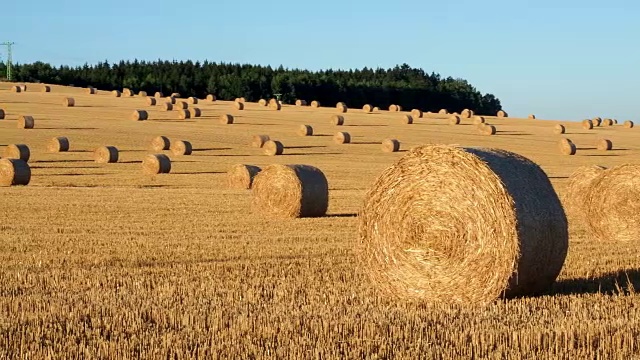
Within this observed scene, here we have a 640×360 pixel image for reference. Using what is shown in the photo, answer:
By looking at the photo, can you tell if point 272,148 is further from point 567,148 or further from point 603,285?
point 603,285

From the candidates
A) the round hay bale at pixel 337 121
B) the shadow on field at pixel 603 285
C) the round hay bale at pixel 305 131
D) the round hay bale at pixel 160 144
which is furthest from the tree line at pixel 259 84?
the shadow on field at pixel 603 285

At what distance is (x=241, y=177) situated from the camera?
28312 mm

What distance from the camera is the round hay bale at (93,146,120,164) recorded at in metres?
35.1

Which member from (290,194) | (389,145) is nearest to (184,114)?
(389,145)

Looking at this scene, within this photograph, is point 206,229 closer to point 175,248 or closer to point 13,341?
point 175,248

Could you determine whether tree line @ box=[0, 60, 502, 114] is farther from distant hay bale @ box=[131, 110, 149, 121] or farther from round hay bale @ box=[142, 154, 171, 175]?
round hay bale @ box=[142, 154, 171, 175]

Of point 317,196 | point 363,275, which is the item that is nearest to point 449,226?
point 363,275

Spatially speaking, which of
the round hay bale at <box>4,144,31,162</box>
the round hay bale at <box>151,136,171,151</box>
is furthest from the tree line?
the round hay bale at <box>4,144,31,162</box>

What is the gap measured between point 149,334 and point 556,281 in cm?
532

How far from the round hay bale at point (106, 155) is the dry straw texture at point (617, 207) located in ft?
69.5

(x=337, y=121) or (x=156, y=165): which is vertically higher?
(x=337, y=121)

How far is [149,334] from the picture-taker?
8.12 meters

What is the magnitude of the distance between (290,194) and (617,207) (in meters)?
6.89

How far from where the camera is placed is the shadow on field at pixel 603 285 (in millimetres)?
10680
